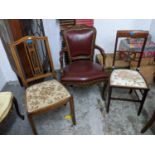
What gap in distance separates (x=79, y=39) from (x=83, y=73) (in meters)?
0.50

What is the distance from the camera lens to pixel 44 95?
1393 millimetres

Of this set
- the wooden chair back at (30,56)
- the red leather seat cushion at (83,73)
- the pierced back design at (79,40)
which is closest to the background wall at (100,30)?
the pierced back design at (79,40)

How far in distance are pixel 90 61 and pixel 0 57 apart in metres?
1.43

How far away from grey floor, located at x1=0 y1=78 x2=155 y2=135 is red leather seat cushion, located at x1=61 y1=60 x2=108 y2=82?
47cm

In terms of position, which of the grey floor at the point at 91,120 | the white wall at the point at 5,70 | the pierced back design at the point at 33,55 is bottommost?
the grey floor at the point at 91,120

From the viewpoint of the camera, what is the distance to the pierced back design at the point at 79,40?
1.78 m

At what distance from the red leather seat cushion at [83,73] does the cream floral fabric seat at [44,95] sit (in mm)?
204

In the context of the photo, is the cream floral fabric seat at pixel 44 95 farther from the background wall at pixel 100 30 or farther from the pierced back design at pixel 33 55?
the background wall at pixel 100 30

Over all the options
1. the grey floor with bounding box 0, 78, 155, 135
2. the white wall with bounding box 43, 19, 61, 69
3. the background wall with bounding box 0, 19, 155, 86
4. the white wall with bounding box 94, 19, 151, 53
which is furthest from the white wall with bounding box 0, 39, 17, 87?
the white wall with bounding box 94, 19, 151, 53

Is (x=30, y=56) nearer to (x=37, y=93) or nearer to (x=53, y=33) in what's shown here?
(x=37, y=93)

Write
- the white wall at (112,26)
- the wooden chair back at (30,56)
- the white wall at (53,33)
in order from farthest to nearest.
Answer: the white wall at (112,26), the white wall at (53,33), the wooden chair back at (30,56)

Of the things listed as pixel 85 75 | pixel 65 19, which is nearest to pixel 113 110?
pixel 85 75

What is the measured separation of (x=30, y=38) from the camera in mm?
1439
